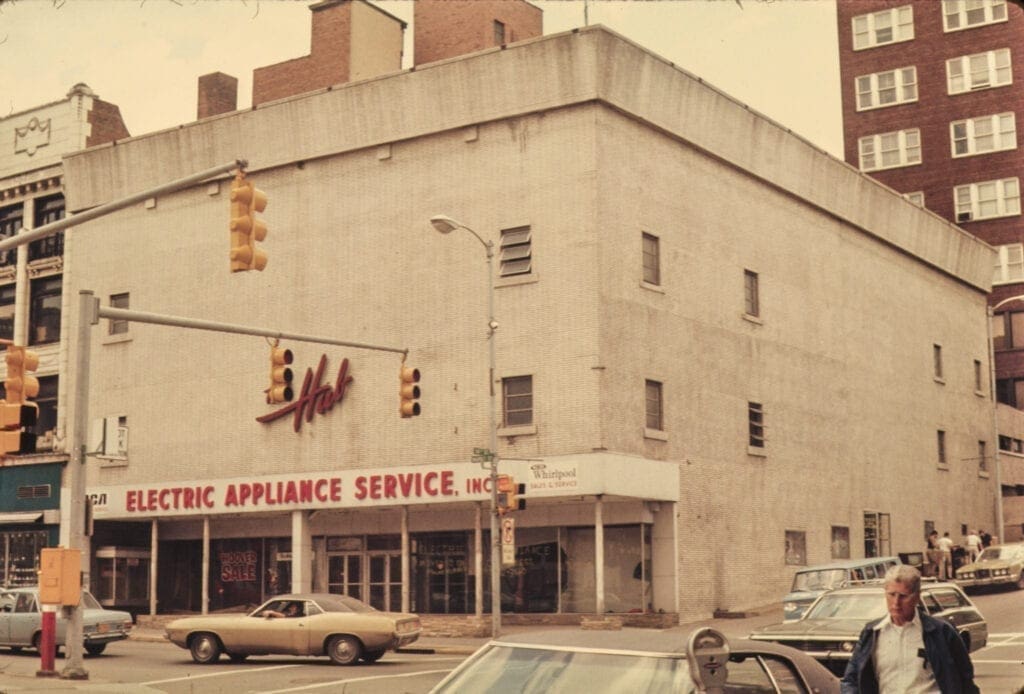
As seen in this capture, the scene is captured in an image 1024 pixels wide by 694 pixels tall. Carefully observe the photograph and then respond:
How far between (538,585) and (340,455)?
7.67 metres

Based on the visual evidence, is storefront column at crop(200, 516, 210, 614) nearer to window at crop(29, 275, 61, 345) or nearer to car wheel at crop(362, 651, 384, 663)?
window at crop(29, 275, 61, 345)

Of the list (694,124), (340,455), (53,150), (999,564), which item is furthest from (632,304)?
(53,150)

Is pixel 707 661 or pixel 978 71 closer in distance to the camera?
pixel 707 661

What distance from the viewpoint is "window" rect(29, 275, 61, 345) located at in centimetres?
5356

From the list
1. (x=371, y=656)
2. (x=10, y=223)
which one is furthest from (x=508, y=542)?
(x=10, y=223)

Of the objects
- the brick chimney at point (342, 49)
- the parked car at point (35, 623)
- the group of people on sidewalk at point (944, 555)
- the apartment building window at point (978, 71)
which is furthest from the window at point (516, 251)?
the apartment building window at point (978, 71)

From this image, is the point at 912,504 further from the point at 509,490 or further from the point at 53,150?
the point at 53,150

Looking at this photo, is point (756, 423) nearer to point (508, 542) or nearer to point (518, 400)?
point (518, 400)

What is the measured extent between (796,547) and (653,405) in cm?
956

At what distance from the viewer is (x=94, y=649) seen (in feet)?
106

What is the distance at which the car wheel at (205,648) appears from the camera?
29.5 m

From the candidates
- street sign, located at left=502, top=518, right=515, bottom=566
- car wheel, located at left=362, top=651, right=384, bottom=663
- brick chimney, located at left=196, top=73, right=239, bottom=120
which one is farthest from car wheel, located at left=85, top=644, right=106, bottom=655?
brick chimney, located at left=196, top=73, right=239, bottom=120

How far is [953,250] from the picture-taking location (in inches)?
2505

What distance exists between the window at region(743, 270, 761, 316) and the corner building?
0.10 meters
